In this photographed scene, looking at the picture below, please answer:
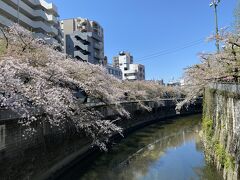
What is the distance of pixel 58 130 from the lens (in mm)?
16219

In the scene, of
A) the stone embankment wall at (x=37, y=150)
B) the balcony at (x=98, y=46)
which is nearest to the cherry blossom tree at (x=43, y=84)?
the stone embankment wall at (x=37, y=150)

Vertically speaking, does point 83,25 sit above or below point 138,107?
above

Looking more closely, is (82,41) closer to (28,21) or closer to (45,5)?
(45,5)

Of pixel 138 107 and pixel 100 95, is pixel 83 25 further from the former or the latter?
pixel 100 95

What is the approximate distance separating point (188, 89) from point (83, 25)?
3475 cm

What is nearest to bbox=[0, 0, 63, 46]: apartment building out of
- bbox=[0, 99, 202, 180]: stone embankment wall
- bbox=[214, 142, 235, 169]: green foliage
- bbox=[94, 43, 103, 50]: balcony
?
bbox=[94, 43, 103, 50]: balcony

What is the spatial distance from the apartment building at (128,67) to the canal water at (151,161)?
61.0 metres

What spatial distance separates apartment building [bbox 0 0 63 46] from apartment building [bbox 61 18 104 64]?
30.1ft

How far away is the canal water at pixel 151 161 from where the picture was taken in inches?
632

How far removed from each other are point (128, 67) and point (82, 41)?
1520 inches

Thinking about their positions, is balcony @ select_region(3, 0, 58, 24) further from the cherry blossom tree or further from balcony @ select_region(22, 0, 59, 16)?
the cherry blossom tree

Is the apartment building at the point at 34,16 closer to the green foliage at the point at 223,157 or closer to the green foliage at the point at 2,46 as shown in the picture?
the green foliage at the point at 2,46

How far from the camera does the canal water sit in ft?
52.7

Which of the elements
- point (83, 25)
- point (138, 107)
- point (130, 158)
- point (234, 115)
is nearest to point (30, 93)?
point (234, 115)
